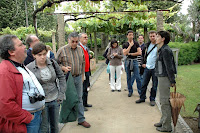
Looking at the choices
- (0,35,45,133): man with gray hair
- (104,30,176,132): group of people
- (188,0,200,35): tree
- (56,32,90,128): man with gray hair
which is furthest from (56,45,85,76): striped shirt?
(188,0,200,35): tree

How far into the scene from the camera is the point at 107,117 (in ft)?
14.9

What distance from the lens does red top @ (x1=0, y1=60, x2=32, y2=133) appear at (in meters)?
1.78

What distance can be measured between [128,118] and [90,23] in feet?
33.1

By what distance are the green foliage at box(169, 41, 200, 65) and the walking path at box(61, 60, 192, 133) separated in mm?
10214

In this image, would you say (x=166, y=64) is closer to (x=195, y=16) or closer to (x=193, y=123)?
(x=193, y=123)

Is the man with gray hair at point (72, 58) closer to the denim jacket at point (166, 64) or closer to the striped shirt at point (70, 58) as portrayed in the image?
the striped shirt at point (70, 58)

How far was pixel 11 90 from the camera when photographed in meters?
1.81

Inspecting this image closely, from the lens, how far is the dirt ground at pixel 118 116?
3887mm

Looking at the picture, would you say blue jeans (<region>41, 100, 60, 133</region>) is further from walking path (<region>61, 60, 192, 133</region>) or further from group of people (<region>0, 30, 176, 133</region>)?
walking path (<region>61, 60, 192, 133</region>)

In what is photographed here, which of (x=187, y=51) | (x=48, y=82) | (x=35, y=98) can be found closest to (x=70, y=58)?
(x=48, y=82)

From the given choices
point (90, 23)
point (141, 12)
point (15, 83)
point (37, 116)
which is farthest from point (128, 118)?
point (90, 23)

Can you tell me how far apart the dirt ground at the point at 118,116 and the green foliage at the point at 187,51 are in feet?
33.6

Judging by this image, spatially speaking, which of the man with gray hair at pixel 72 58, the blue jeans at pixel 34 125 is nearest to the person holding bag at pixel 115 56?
the man with gray hair at pixel 72 58

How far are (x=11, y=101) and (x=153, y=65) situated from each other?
4.01 m
